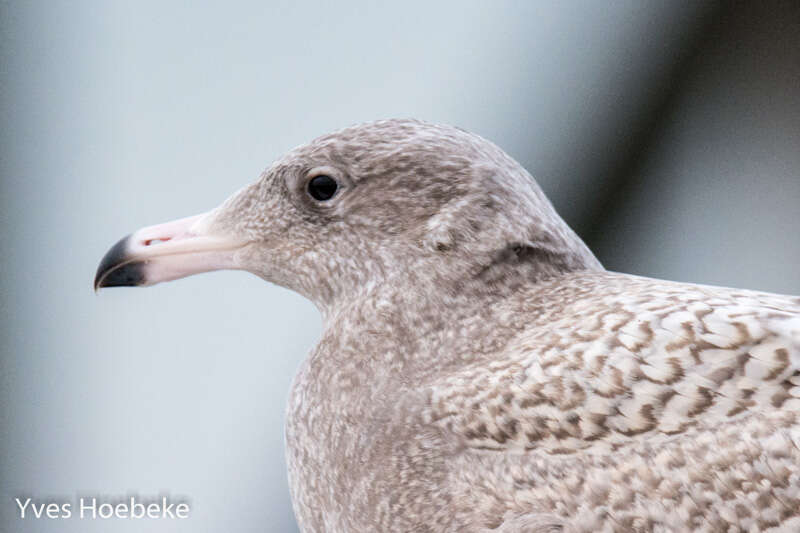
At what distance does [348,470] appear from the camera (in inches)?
29.2

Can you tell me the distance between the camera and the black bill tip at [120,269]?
904 millimetres

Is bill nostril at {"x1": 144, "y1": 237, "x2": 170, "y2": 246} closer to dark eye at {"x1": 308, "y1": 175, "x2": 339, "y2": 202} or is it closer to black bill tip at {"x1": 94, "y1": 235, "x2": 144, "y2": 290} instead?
black bill tip at {"x1": 94, "y1": 235, "x2": 144, "y2": 290}

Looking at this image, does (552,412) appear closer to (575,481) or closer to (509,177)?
(575,481)

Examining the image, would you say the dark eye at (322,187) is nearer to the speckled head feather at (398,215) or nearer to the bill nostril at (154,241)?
the speckled head feather at (398,215)

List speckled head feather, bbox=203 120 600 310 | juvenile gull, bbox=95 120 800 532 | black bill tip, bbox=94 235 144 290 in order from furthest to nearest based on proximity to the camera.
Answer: black bill tip, bbox=94 235 144 290 < speckled head feather, bbox=203 120 600 310 < juvenile gull, bbox=95 120 800 532

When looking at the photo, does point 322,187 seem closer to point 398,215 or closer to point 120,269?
point 398,215

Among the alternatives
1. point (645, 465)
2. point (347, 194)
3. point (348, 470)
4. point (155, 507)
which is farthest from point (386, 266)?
point (155, 507)

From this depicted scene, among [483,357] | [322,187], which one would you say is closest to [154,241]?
[322,187]

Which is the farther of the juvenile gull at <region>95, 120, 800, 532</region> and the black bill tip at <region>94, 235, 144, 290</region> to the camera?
the black bill tip at <region>94, 235, 144, 290</region>

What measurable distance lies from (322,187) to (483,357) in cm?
24

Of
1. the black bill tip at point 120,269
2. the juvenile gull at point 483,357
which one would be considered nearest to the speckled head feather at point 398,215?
the juvenile gull at point 483,357

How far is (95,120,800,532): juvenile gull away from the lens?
0.64 metres

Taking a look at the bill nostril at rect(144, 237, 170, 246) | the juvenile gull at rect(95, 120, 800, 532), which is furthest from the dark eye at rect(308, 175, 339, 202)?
the bill nostril at rect(144, 237, 170, 246)

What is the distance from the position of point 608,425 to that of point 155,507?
27.2 inches
